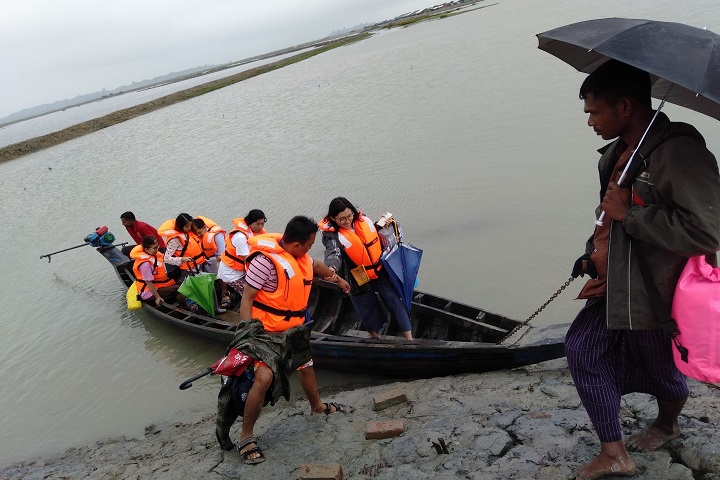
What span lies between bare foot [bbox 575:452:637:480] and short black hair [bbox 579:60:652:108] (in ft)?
5.40

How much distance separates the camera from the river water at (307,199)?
6816 mm

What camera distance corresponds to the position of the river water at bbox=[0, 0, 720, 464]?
6816 mm

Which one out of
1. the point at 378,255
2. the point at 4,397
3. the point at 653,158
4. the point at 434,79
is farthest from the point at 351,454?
the point at 434,79

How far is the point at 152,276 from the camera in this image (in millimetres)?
7711

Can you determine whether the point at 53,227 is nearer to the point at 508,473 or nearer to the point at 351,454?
the point at 351,454

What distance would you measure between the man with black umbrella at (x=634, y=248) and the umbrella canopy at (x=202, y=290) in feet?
17.8

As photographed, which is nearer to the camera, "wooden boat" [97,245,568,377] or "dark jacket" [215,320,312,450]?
"dark jacket" [215,320,312,450]

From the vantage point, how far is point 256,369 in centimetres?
376

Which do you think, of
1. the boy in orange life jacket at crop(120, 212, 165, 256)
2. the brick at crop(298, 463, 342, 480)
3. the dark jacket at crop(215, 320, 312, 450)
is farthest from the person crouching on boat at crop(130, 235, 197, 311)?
the brick at crop(298, 463, 342, 480)

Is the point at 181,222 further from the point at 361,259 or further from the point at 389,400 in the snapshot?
the point at 389,400

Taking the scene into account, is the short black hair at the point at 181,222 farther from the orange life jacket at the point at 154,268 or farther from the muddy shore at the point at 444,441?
the muddy shore at the point at 444,441

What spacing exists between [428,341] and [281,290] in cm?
175

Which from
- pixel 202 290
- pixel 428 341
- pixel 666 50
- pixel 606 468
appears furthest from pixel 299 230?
pixel 202 290

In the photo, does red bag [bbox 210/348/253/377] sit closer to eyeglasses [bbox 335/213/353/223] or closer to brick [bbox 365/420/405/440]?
brick [bbox 365/420/405/440]
